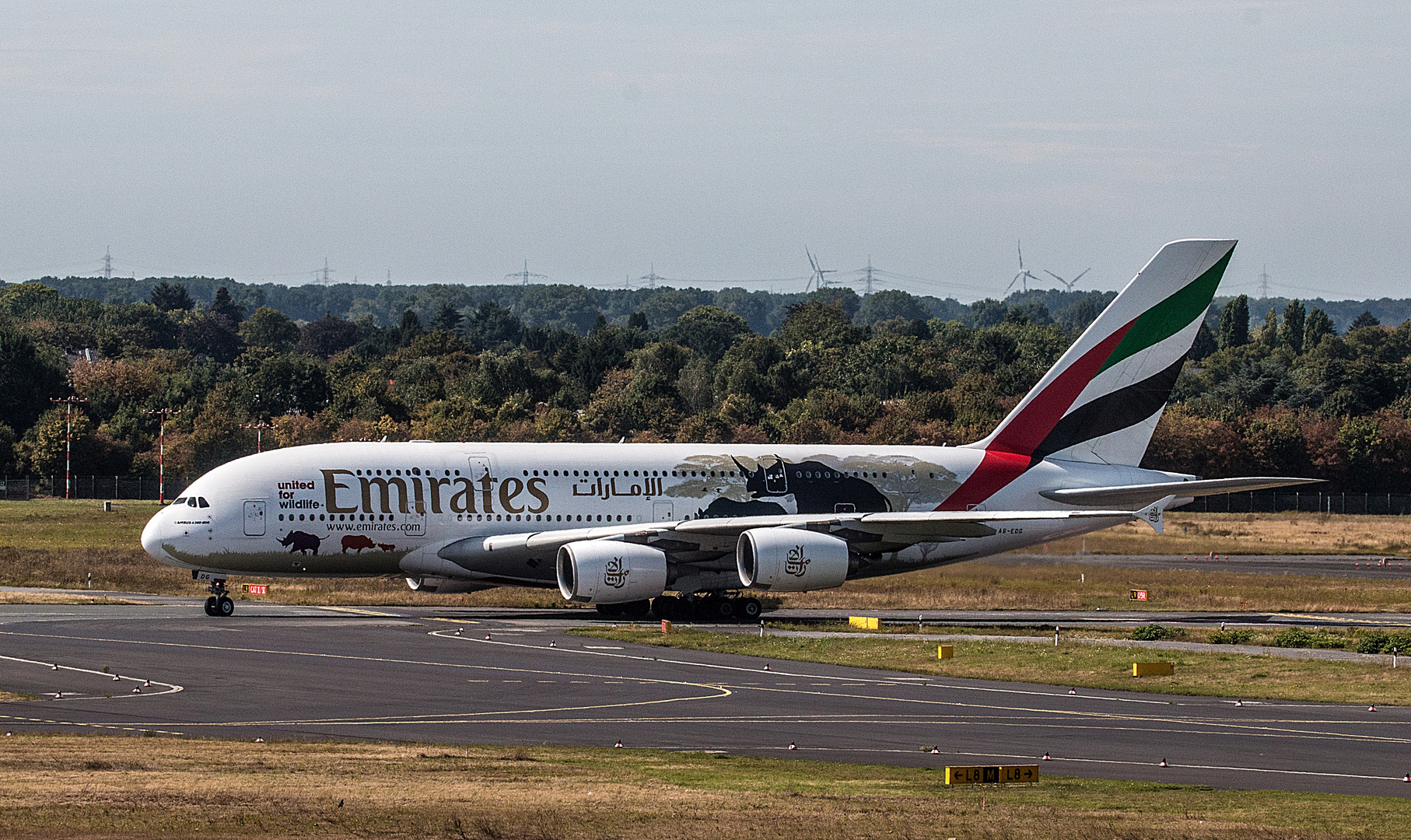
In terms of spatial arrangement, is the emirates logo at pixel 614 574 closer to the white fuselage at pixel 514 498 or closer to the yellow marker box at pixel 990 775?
the white fuselage at pixel 514 498

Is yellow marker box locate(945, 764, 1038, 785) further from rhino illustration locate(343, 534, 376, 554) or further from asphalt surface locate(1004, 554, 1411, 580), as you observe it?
asphalt surface locate(1004, 554, 1411, 580)

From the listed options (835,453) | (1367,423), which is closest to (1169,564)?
(835,453)

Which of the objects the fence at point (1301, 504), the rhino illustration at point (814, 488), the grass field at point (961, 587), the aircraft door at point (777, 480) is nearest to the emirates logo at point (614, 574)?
the rhino illustration at point (814, 488)

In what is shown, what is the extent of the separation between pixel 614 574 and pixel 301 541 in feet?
27.7

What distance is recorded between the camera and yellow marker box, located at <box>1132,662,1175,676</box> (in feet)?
112

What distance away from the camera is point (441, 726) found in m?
26.2

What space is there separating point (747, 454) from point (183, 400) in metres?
105

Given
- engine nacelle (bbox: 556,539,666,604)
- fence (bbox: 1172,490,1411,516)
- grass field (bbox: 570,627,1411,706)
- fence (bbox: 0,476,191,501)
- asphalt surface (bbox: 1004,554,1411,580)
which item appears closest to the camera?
grass field (bbox: 570,627,1411,706)

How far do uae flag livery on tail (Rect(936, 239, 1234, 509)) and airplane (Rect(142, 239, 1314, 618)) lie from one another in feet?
0.17

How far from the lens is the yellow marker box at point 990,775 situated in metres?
21.1

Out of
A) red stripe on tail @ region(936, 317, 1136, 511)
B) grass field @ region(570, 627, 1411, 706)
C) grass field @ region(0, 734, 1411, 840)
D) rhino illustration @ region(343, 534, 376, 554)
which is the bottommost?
grass field @ region(570, 627, 1411, 706)

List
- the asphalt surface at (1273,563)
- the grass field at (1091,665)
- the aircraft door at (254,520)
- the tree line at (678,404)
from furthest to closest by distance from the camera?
the tree line at (678,404) < the asphalt surface at (1273,563) < the aircraft door at (254,520) < the grass field at (1091,665)

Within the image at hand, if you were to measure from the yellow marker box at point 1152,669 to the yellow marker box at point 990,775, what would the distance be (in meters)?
→ 13.4

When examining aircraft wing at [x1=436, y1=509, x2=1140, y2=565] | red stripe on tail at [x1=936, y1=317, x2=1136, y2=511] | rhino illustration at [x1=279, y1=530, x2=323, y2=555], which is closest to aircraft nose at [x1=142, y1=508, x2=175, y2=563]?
rhino illustration at [x1=279, y1=530, x2=323, y2=555]
